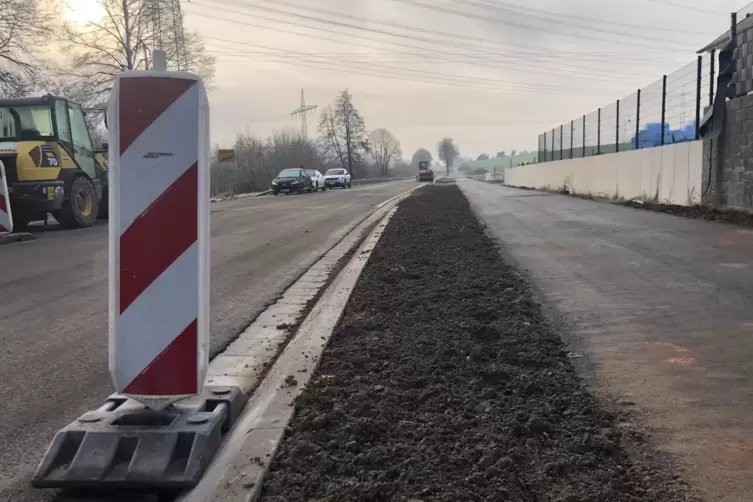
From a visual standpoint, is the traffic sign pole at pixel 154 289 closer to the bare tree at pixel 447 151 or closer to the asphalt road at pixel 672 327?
the asphalt road at pixel 672 327

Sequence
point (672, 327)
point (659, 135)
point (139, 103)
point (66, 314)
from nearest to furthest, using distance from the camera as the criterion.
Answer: point (139, 103)
point (672, 327)
point (66, 314)
point (659, 135)

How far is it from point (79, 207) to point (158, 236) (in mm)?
13411

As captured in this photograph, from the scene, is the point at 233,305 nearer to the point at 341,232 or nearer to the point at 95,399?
the point at 95,399

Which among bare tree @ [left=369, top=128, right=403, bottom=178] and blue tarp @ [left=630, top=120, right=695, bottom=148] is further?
bare tree @ [left=369, top=128, right=403, bottom=178]

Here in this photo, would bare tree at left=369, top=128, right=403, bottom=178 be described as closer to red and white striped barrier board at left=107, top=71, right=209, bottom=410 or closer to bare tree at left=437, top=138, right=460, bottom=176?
bare tree at left=437, top=138, right=460, bottom=176

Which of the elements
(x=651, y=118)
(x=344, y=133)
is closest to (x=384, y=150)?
(x=344, y=133)

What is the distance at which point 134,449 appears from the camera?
2.63 metres

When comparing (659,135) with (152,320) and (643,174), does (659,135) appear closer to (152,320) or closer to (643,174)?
(643,174)

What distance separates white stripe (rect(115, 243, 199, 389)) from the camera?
270cm

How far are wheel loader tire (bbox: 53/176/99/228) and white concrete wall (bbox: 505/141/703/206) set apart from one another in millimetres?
14550

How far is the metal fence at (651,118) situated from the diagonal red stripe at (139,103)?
1363 cm

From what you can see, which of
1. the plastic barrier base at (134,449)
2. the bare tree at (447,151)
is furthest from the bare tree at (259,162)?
the bare tree at (447,151)

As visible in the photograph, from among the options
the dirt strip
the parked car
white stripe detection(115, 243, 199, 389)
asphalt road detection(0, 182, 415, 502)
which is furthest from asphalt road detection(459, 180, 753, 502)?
the parked car

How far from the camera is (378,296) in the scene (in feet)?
19.4
